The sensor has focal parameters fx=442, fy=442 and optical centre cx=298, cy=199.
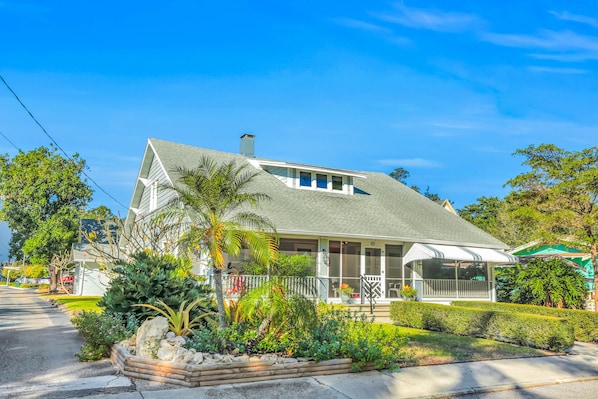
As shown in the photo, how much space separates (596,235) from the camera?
15.0 m

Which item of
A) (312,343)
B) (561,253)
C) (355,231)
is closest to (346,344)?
(312,343)

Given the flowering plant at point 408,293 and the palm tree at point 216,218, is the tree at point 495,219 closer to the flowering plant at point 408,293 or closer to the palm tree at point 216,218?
the flowering plant at point 408,293

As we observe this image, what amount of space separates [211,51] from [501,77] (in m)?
11.4

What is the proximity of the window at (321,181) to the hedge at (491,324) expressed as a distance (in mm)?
8314

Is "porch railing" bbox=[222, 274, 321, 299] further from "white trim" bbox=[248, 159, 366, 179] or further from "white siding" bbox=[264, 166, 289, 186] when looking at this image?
"white siding" bbox=[264, 166, 289, 186]

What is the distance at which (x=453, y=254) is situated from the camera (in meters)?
18.5

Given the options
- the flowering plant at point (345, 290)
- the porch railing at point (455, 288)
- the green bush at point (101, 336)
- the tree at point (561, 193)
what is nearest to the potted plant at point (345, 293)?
the flowering plant at point (345, 290)

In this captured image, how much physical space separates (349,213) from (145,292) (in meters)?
11.9

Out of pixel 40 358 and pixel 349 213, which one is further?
pixel 349 213

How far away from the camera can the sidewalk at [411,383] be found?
5906 mm

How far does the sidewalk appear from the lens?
5906 millimetres

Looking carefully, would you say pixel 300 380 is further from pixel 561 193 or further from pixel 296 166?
pixel 296 166

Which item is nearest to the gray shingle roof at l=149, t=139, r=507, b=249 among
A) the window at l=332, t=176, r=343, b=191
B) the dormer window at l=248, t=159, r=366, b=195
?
the dormer window at l=248, t=159, r=366, b=195

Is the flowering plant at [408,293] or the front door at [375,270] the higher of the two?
the front door at [375,270]
